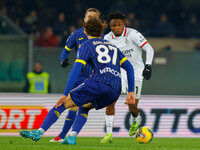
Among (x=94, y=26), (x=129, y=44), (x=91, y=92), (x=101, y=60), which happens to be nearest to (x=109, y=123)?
(x=129, y=44)

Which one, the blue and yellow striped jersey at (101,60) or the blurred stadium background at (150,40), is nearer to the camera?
the blue and yellow striped jersey at (101,60)

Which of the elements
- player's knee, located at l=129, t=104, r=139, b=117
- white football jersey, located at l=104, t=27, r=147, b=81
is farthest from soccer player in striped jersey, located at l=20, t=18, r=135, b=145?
player's knee, located at l=129, t=104, r=139, b=117

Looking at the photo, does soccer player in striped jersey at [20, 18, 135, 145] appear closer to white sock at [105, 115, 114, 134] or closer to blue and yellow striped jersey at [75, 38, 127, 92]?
blue and yellow striped jersey at [75, 38, 127, 92]

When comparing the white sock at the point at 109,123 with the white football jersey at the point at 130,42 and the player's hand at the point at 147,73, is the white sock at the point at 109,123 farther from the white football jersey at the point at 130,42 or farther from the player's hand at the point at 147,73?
the white football jersey at the point at 130,42

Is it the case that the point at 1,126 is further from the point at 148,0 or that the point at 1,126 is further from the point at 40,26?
the point at 148,0

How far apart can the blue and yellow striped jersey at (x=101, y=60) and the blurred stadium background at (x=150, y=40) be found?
4.02m

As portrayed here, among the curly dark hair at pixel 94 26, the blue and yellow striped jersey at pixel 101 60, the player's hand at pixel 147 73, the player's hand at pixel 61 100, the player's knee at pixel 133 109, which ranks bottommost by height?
the player's knee at pixel 133 109

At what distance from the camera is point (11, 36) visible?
14.6m

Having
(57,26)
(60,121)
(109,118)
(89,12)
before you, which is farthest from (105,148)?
(57,26)

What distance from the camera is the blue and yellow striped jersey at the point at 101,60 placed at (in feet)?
24.0

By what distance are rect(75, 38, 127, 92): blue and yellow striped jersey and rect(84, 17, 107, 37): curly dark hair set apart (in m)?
0.16

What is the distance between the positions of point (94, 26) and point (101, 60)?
1.53ft

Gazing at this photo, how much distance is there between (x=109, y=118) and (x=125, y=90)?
2.86ft

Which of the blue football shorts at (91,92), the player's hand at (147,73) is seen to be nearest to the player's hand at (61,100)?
the blue football shorts at (91,92)
